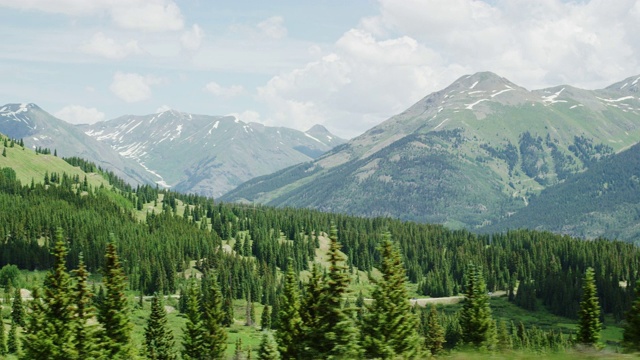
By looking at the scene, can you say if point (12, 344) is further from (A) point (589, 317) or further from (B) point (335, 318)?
(A) point (589, 317)

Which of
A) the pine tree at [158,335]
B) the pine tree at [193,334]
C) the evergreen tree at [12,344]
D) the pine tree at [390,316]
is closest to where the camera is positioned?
the pine tree at [390,316]

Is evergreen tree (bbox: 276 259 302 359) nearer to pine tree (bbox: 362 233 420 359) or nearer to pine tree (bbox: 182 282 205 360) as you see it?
pine tree (bbox: 362 233 420 359)

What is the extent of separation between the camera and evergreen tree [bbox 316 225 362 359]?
177 ft

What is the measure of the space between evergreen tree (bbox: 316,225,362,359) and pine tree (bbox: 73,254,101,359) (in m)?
26.6

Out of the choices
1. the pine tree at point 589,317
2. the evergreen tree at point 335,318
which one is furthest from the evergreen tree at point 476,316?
the evergreen tree at point 335,318

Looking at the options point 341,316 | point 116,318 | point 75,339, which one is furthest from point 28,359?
point 341,316

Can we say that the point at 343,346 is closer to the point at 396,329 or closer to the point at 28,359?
the point at 396,329

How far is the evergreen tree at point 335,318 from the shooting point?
177 feet

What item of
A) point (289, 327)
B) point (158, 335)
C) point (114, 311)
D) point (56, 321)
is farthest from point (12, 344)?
point (289, 327)

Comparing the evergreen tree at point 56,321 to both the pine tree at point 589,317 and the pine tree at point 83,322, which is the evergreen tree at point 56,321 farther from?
the pine tree at point 589,317

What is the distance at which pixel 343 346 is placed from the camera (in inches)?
2098

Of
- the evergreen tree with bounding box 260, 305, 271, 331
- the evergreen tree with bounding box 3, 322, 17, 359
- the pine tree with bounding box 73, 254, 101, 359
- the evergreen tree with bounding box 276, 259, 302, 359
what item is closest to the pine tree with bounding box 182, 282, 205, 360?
the evergreen tree with bounding box 276, 259, 302, 359

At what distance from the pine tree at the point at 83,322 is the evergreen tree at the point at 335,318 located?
87.3 ft

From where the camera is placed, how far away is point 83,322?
67.4m
